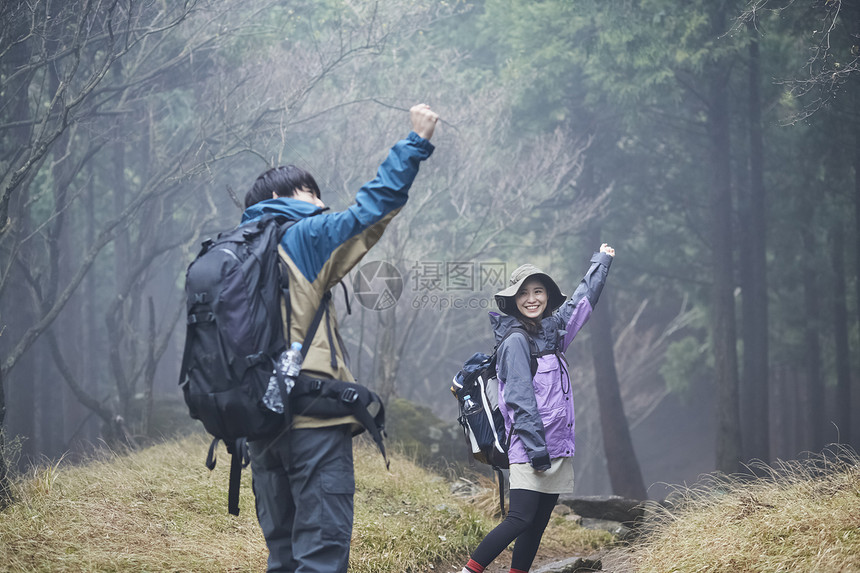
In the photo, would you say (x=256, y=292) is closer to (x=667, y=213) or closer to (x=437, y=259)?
(x=437, y=259)

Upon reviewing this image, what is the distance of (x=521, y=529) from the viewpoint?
4.20m

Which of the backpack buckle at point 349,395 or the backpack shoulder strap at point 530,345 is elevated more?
the backpack shoulder strap at point 530,345

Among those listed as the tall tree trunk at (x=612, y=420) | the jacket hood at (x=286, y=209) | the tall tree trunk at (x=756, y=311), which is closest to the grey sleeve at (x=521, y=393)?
the jacket hood at (x=286, y=209)

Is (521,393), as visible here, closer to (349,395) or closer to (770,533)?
(349,395)

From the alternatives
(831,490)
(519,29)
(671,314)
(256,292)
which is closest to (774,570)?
(831,490)

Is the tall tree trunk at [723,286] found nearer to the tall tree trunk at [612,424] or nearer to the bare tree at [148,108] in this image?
the tall tree trunk at [612,424]

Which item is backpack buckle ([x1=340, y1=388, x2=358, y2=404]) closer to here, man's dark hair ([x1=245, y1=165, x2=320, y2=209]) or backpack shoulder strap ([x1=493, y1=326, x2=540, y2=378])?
man's dark hair ([x1=245, y1=165, x2=320, y2=209])

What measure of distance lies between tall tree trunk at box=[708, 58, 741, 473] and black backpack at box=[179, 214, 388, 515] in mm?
10840

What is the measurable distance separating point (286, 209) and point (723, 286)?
11.2 meters

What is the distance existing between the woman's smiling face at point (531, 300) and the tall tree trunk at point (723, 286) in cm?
874

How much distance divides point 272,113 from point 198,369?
36.7ft

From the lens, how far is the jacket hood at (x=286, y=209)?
313 centimetres

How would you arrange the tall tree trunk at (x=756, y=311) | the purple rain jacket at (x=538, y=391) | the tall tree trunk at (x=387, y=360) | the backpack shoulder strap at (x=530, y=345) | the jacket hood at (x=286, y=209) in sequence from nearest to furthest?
the jacket hood at (x=286, y=209)
the purple rain jacket at (x=538, y=391)
the backpack shoulder strap at (x=530, y=345)
the tall tree trunk at (x=387, y=360)
the tall tree trunk at (x=756, y=311)

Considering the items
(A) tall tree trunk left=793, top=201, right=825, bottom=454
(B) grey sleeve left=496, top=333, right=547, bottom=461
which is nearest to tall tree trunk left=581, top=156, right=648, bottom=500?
(A) tall tree trunk left=793, top=201, right=825, bottom=454
